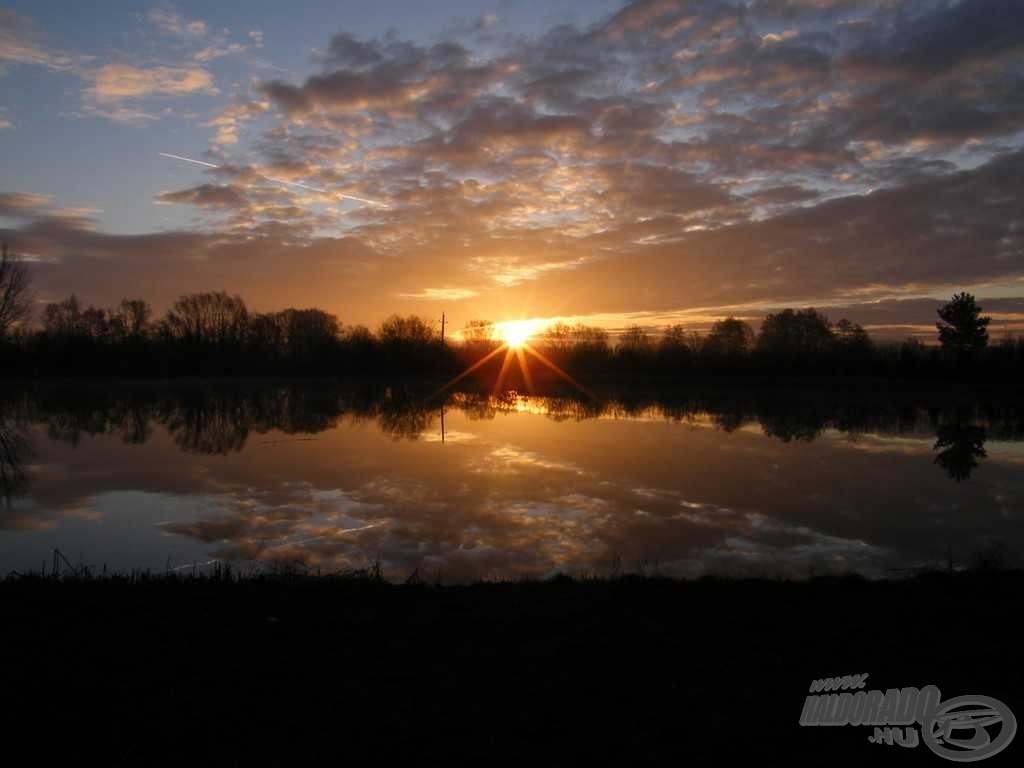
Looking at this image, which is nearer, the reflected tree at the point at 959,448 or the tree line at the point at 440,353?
the reflected tree at the point at 959,448

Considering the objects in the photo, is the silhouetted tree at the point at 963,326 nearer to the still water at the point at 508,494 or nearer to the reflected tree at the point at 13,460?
the still water at the point at 508,494

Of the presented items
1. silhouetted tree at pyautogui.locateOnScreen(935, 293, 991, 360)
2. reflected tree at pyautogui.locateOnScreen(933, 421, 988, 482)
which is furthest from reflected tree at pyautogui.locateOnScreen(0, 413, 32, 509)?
silhouetted tree at pyautogui.locateOnScreen(935, 293, 991, 360)

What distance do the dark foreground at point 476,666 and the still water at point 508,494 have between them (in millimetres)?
1942

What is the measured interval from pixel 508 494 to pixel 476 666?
7.73 meters

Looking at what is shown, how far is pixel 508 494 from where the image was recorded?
1245 cm

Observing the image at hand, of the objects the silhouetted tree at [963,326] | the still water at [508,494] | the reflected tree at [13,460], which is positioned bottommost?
the still water at [508,494]

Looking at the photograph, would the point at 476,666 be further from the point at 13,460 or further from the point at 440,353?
the point at 440,353

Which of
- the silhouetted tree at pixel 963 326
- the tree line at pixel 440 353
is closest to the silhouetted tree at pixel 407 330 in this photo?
the tree line at pixel 440 353

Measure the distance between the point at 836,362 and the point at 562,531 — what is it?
46.0m

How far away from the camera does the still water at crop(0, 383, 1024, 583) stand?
28.6ft

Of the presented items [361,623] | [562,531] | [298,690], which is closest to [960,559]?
[562,531]

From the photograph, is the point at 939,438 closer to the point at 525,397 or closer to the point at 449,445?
the point at 449,445

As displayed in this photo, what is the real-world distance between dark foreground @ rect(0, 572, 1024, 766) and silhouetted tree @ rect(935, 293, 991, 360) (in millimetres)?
56735

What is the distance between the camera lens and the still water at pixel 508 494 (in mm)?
8711
